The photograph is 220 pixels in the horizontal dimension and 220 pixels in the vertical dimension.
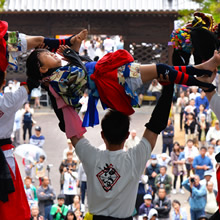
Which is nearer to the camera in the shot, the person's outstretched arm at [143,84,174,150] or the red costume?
the person's outstretched arm at [143,84,174,150]

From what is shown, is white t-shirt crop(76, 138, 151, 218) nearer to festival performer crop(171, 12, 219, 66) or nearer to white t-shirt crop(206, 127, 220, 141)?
festival performer crop(171, 12, 219, 66)

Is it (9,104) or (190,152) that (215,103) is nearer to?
(9,104)

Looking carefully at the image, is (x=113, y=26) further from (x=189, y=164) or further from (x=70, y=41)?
(x=70, y=41)

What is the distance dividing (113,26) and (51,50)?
13.0 meters

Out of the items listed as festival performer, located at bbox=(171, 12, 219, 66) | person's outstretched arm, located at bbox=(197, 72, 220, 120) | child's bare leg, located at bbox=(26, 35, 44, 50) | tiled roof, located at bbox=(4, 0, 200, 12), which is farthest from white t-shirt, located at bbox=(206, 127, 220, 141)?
person's outstretched arm, located at bbox=(197, 72, 220, 120)

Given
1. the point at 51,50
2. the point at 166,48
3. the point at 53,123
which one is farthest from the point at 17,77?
the point at 51,50

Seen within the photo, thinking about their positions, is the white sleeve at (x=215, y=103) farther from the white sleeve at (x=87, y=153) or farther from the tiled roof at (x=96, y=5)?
the tiled roof at (x=96, y=5)

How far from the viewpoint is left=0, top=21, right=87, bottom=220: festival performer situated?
152 inches

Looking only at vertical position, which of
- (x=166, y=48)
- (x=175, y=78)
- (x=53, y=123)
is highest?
(x=175, y=78)

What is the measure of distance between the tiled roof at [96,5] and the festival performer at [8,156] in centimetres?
1273

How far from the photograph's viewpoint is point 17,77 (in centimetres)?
1816

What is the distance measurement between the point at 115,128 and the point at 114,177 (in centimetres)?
28

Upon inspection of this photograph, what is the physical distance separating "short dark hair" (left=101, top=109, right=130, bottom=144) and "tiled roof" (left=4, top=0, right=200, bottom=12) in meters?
13.1

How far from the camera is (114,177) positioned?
3.44 meters
